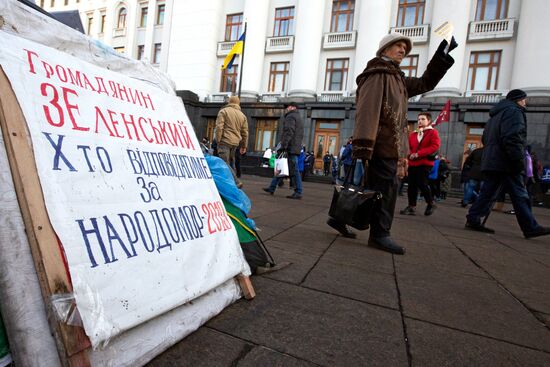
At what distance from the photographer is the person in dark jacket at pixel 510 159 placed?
156 inches

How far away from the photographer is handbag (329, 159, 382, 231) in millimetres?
2744

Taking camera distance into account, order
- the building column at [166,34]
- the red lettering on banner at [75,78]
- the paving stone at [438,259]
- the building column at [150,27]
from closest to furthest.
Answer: the red lettering on banner at [75,78], the paving stone at [438,259], the building column at [166,34], the building column at [150,27]

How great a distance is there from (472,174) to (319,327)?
7645 millimetres

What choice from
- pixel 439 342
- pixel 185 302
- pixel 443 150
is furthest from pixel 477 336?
pixel 443 150

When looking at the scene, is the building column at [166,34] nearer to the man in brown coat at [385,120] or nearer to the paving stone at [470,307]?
the man in brown coat at [385,120]

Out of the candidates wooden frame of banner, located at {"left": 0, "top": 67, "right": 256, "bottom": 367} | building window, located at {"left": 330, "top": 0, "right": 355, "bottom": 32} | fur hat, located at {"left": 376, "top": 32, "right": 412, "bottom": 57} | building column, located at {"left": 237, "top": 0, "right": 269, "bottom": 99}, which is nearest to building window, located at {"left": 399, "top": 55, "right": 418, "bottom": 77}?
building window, located at {"left": 330, "top": 0, "right": 355, "bottom": 32}

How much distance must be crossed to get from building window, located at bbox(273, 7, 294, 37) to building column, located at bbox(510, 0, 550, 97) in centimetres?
1191

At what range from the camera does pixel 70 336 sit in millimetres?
804

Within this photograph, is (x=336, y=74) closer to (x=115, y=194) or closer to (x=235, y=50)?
(x=235, y=50)

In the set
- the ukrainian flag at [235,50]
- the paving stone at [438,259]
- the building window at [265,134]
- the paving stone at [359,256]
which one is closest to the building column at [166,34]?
the building window at [265,134]

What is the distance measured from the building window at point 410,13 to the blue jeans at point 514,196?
1660 cm

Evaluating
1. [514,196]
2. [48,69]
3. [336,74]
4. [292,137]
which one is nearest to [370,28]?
[336,74]

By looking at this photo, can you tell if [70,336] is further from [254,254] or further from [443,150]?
[443,150]

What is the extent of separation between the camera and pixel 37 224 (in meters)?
0.86
